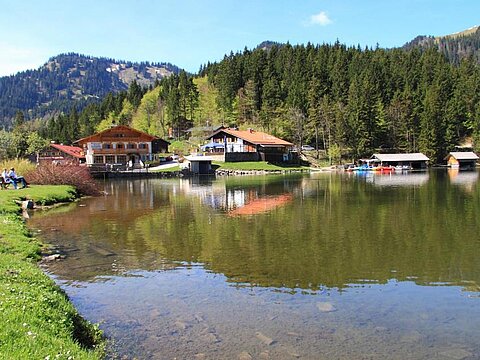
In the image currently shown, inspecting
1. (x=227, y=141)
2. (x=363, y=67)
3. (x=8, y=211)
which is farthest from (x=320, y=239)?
(x=363, y=67)

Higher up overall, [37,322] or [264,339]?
[37,322]

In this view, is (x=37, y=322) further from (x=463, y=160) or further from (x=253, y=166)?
(x=463, y=160)

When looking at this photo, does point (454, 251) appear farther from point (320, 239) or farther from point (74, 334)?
point (74, 334)

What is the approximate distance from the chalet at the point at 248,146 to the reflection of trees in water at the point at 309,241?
60.6m

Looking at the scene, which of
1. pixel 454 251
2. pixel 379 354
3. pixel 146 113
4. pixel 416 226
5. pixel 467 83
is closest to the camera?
pixel 379 354

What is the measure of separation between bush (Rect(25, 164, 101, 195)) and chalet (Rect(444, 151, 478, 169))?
7774cm

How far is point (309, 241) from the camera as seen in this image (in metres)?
17.4

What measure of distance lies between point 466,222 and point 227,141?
74200 mm

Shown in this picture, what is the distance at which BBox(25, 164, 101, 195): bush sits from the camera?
37.4m

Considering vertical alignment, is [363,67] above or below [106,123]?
above

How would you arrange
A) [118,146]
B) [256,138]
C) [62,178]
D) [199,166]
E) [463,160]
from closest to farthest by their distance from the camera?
[62,178]
[199,166]
[118,146]
[256,138]
[463,160]

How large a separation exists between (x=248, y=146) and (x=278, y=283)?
262ft

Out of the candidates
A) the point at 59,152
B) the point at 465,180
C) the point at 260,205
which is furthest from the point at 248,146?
the point at 260,205

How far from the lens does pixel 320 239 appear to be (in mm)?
17766
